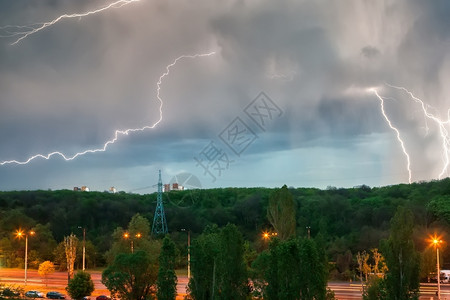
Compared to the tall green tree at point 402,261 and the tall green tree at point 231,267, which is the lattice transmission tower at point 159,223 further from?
the tall green tree at point 402,261

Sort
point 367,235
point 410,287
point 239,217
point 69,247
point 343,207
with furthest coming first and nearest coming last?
point 239,217 < point 343,207 < point 367,235 < point 69,247 < point 410,287

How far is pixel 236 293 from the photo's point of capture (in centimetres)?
2905

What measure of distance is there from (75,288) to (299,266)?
67.7 ft

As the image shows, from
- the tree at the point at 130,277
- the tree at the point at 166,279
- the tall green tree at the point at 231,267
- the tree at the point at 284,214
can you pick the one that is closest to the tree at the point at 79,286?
the tree at the point at 130,277

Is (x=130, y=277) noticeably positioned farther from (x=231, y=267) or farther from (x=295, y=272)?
(x=295, y=272)

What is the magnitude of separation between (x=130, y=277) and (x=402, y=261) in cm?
1723

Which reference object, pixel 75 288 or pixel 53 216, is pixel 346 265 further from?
pixel 53 216

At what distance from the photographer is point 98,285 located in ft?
165

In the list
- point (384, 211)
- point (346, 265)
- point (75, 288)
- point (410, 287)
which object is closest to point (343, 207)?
point (384, 211)

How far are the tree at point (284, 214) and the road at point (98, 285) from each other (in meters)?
6.47

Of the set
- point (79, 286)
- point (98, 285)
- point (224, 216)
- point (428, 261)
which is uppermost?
point (224, 216)

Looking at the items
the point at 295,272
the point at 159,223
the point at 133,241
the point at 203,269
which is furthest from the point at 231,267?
the point at 159,223

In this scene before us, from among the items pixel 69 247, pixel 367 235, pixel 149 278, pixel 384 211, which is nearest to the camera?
pixel 149 278

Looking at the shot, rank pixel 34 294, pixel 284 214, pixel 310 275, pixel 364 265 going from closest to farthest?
pixel 310 275 < pixel 34 294 < pixel 284 214 < pixel 364 265
